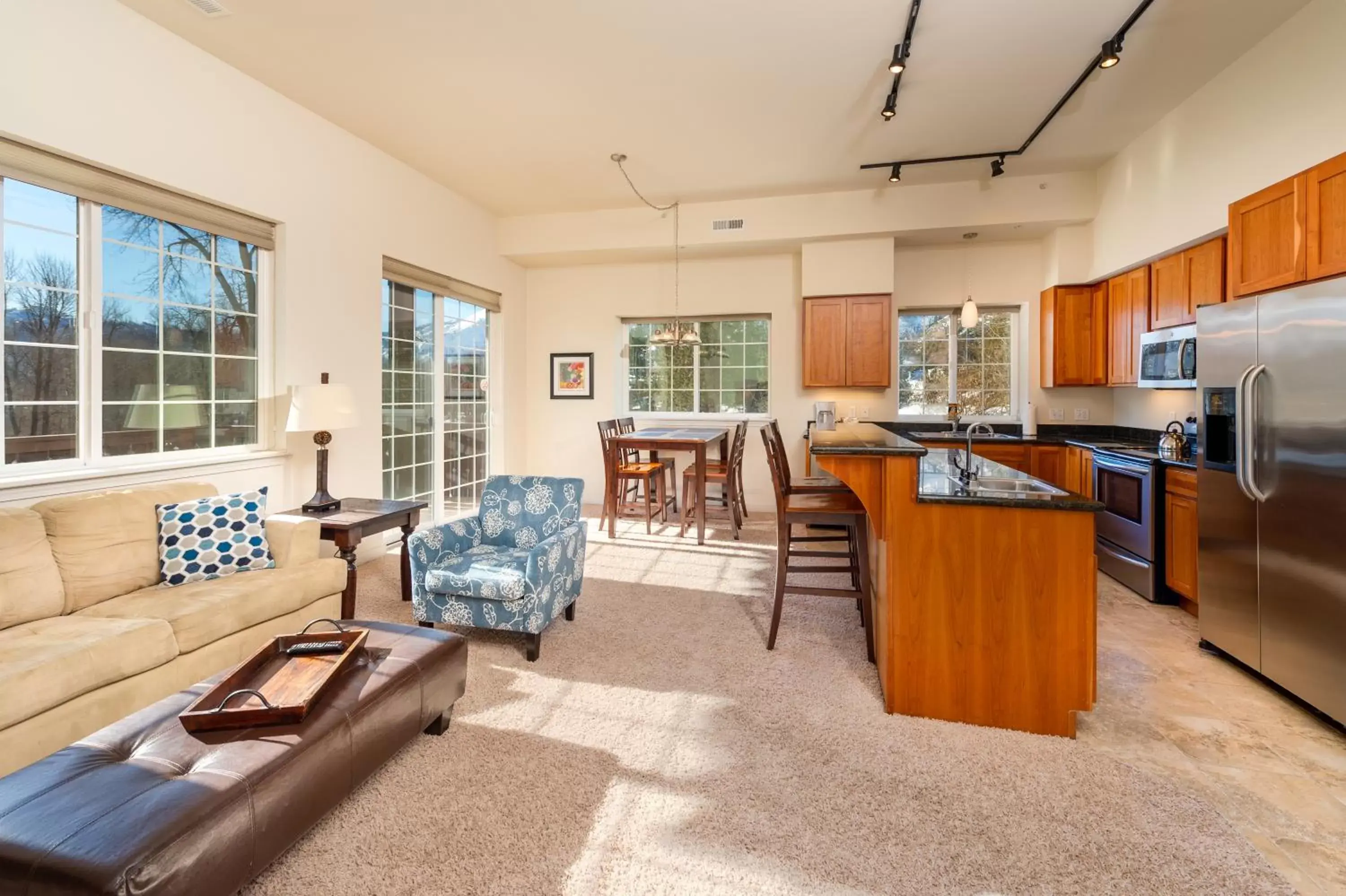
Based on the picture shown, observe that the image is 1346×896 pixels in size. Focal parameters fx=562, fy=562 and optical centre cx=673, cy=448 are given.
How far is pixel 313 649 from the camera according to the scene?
188 cm

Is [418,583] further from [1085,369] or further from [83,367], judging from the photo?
[1085,369]

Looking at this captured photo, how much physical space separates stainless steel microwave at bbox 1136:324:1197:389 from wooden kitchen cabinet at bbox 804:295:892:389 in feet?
6.36

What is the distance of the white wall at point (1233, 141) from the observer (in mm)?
2701

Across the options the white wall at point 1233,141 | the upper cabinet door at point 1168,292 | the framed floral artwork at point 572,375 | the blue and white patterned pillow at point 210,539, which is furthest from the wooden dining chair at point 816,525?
the framed floral artwork at point 572,375

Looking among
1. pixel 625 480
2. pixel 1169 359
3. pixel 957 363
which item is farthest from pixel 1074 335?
pixel 625 480

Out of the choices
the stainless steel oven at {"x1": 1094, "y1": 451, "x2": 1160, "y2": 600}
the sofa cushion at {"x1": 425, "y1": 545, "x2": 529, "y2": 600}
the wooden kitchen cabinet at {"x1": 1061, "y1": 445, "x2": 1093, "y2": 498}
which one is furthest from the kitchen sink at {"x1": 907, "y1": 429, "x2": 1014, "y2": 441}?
the sofa cushion at {"x1": 425, "y1": 545, "x2": 529, "y2": 600}

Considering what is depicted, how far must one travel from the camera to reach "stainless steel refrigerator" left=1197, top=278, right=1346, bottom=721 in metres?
2.13

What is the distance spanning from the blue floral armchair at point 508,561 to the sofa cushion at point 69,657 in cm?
99

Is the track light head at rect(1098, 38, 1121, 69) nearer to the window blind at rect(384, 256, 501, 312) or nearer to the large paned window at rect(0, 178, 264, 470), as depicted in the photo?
the window blind at rect(384, 256, 501, 312)

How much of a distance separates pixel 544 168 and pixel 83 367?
11.0 ft

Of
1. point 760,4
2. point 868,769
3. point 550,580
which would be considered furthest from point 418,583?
point 760,4

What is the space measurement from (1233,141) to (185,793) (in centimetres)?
543

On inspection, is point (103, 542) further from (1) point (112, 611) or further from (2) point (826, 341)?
(2) point (826, 341)

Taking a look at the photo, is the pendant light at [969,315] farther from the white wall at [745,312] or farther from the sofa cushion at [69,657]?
the sofa cushion at [69,657]
